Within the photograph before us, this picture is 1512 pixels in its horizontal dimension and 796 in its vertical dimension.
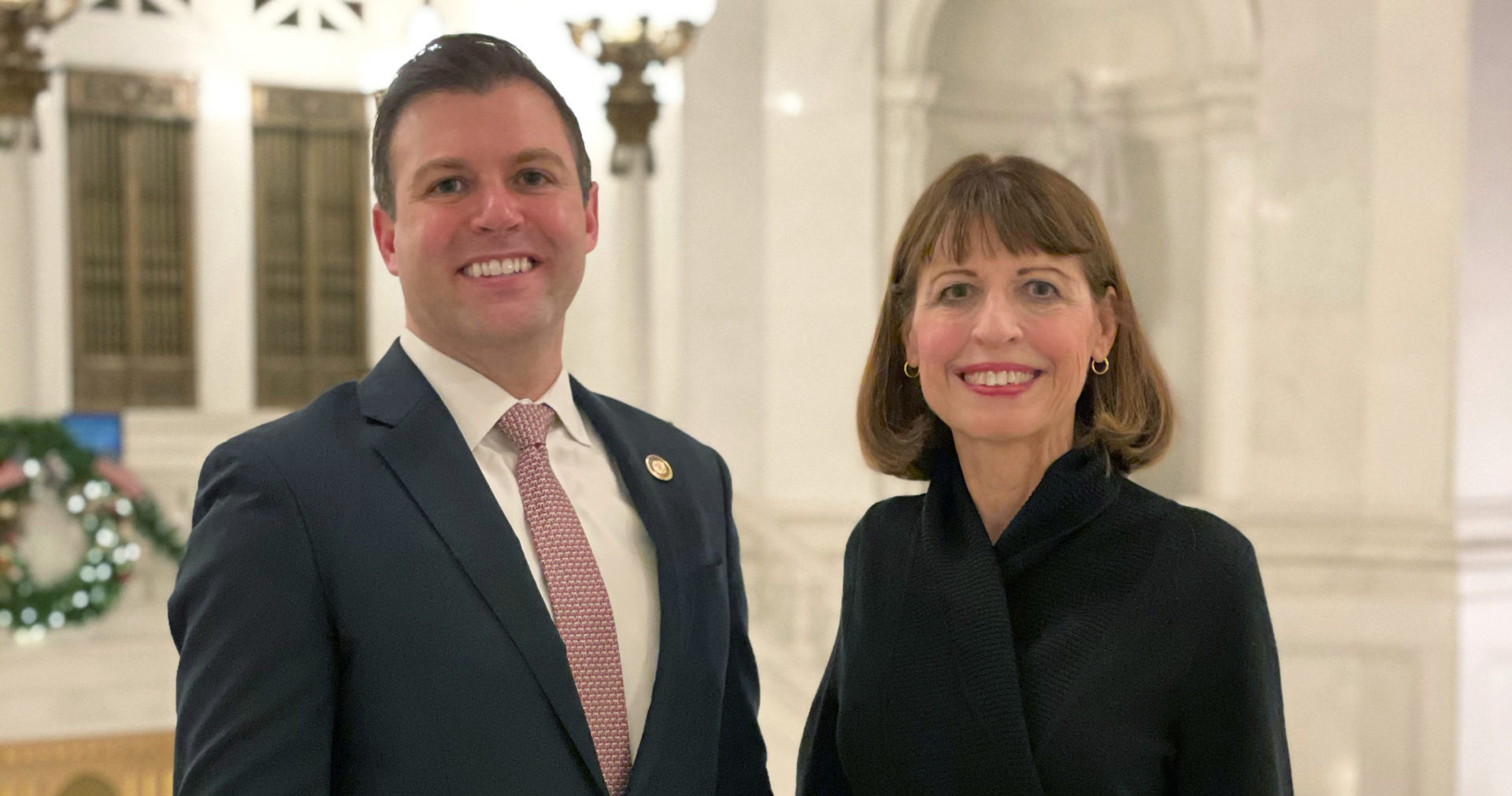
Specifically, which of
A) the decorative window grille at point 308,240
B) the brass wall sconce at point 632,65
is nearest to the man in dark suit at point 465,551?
the brass wall sconce at point 632,65

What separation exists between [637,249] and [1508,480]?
4852mm

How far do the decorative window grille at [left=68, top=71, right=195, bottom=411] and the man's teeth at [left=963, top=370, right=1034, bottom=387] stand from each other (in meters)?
9.30

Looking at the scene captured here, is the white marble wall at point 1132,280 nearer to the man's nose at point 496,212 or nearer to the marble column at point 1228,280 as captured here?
the marble column at point 1228,280

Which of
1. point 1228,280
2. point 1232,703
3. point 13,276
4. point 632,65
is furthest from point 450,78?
point 13,276

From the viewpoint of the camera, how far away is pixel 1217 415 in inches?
301

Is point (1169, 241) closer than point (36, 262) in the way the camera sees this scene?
Yes

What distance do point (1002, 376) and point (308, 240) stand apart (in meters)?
9.38

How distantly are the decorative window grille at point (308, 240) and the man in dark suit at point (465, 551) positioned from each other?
870 cm

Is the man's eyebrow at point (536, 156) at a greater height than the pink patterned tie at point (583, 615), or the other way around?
the man's eyebrow at point (536, 156)

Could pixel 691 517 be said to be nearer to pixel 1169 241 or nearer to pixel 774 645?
pixel 774 645

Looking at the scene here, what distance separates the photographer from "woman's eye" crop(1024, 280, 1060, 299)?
2.02 meters

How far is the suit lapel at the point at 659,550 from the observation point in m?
1.99

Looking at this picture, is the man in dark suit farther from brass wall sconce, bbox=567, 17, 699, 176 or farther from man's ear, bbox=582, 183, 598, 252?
brass wall sconce, bbox=567, 17, 699, 176

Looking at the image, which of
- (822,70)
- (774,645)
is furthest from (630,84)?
(774,645)
